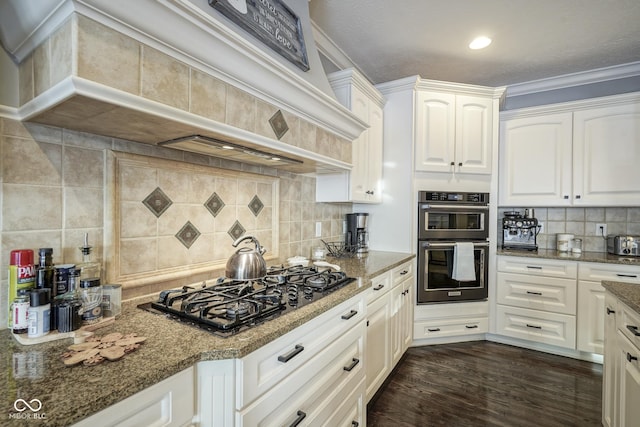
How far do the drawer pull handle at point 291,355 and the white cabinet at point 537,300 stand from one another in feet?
8.14

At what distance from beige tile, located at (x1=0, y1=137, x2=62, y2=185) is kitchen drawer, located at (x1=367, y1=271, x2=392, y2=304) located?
4.93 ft

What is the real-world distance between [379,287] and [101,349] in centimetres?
149

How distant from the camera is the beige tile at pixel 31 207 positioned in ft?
3.04

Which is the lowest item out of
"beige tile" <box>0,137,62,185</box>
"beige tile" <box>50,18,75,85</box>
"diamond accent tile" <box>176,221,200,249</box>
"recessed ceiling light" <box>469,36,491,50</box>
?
"diamond accent tile" <box>176,221,200,249</box>

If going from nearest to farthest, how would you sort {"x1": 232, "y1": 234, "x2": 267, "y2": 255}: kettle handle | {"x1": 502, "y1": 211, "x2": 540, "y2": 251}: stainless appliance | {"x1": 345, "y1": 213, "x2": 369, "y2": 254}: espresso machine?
{"x1": 232, "y1": 234, "x2": 267, "y2": 255}: kettle handle, {"x1": 345, "y1": 213, "x2": 369, "y2": 254}: espresso machine, {"x1": 502, "y1": 211, "x2": 540, "y2": 251}: stainless appliance

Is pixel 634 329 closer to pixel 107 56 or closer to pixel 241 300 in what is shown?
pixel 241 300

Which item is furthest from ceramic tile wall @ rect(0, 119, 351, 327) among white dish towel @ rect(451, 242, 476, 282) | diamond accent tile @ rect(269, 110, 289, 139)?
white dish towel @ rect(451, 242, 476, 282)

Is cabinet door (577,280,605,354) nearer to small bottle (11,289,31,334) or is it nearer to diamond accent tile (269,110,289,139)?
diamond accent tile (269,110,289,139)

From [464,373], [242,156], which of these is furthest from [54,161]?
[464,373]

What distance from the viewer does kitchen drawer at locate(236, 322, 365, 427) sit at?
949mm

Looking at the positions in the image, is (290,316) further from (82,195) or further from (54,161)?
(54,161)

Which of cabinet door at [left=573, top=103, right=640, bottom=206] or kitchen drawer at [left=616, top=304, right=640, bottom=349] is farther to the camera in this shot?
cabinet door at [left=573, top=103, right=640, bottom=206]

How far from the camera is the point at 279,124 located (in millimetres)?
1432

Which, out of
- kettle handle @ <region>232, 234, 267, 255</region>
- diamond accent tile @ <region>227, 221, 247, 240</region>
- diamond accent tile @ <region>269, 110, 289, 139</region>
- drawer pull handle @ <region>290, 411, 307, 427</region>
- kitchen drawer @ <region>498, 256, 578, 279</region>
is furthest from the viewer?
kitchen drawer @ <region>498, 256, 578, 279</region>
